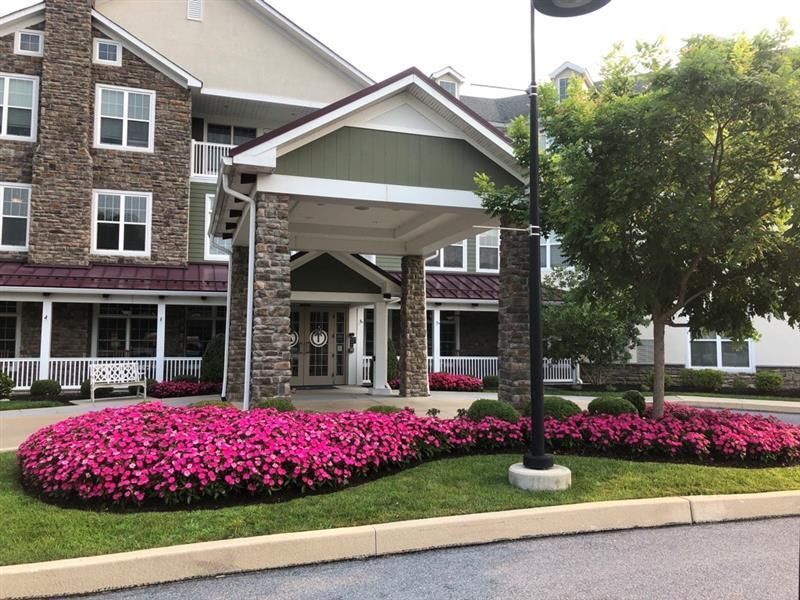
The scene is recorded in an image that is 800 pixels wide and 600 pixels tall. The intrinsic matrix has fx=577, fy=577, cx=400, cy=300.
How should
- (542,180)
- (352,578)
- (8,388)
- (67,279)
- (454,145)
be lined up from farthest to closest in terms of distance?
(67,279) → (8,388) → (454,145) → (542,180) → (352,578)

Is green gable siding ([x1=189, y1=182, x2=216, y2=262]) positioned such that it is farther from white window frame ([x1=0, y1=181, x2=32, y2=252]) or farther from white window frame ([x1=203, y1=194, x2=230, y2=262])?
white window frame ([x1=0, y1=181, x2=32, y2=252])

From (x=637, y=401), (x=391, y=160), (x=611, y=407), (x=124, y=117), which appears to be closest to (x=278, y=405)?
(x=391, y=160)

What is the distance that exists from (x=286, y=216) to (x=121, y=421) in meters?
4.06

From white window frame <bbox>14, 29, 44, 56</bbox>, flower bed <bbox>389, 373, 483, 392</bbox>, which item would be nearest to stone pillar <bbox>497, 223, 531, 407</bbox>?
flower bed <bbox>389, 373, 483, 392</bbox>

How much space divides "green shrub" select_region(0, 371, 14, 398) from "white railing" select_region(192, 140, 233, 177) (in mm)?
8000

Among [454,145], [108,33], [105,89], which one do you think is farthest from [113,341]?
[454,145]

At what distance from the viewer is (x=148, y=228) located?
1778 centimetres

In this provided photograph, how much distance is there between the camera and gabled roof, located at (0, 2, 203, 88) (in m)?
17.0

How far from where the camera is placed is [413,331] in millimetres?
15125

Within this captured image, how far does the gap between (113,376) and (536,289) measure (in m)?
12.1

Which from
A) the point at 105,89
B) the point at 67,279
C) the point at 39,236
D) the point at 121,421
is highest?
the point at 105,89

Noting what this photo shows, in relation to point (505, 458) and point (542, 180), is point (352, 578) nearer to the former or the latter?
point (505, 458)

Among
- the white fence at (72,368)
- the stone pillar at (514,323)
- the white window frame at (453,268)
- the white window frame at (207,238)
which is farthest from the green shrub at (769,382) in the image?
the white window frame at (207,238)

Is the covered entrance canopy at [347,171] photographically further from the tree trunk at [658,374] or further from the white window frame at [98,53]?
the white window frame at [98,53]
